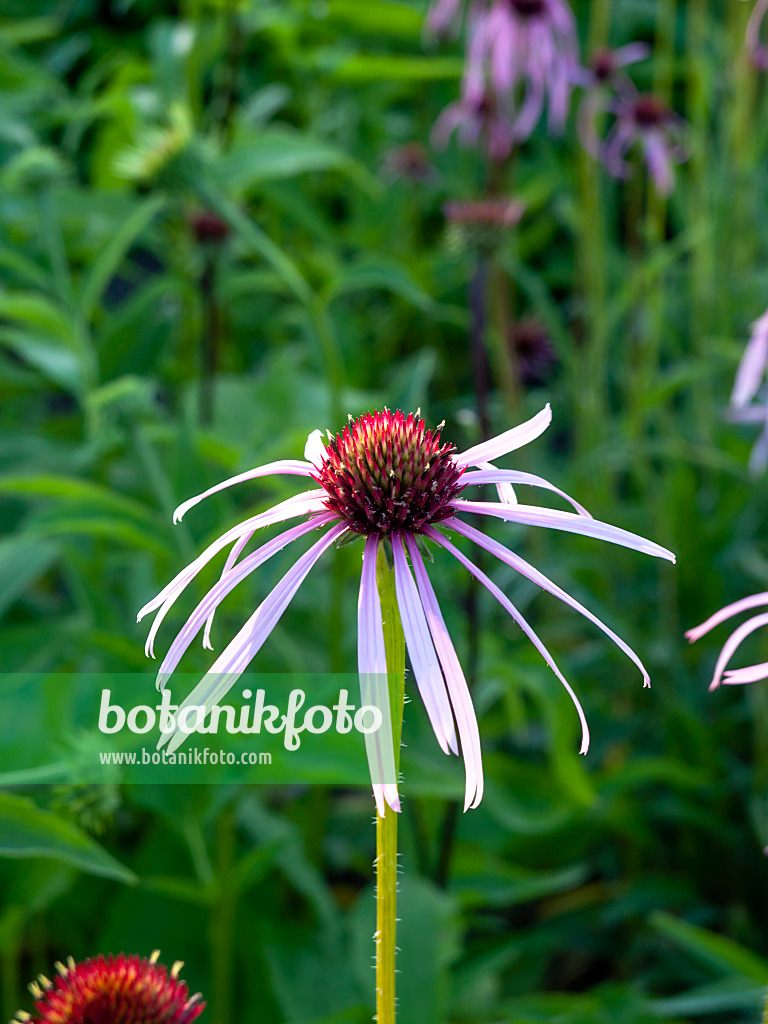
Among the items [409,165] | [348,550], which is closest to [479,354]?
[348,550]

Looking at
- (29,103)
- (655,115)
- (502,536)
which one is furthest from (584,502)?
(29,103)

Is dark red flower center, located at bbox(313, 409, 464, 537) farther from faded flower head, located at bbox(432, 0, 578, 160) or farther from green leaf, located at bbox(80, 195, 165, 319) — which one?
faded flower head, located at bbox(432, 0, 578, 160)

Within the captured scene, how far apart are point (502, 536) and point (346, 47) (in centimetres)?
128

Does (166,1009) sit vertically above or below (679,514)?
below

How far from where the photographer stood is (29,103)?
1.12 meters

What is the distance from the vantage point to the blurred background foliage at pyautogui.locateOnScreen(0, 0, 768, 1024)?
75 cm

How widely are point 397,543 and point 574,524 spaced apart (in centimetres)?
7

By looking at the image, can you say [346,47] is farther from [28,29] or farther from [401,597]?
[401,597]

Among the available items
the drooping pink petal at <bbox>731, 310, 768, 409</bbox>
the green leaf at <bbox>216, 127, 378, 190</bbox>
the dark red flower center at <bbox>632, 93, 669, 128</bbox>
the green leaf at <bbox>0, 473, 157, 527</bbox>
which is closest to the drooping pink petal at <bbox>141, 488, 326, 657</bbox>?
the green leaf at <bbox>0, 473, 157, 527</bbox>

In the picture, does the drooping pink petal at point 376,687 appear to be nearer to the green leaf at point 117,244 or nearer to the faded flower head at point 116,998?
the faded flower head at point 116,998

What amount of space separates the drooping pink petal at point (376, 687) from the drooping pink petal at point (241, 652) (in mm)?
26

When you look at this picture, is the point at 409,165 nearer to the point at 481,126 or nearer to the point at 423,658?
the point at 481,126

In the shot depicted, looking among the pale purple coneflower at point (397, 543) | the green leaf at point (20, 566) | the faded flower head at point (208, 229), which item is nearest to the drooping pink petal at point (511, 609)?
the pale purple coneflower at point (397, 543)

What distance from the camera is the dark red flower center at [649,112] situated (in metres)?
1.52
